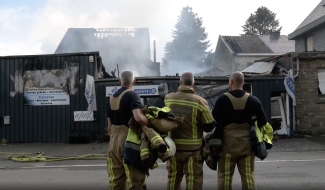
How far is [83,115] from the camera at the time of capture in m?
13.7

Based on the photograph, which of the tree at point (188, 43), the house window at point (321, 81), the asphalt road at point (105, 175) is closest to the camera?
the asphalt road at point (105, 175)

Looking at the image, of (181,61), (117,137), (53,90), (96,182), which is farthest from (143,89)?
(181,61)

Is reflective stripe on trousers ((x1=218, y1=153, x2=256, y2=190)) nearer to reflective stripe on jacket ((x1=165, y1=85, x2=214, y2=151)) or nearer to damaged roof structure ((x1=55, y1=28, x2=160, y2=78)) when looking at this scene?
reflective stripe on jacket ((x1=165, y1=85, x2=214, y2=151))

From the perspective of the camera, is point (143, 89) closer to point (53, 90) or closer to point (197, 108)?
point (53, 90)

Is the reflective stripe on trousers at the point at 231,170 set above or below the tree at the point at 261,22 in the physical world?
below

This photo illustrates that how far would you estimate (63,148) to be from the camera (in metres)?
Answer: 12.6

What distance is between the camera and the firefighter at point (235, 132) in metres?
4.68

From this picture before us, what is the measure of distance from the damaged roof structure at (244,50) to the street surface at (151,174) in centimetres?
2198

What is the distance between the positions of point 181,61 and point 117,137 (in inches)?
2203

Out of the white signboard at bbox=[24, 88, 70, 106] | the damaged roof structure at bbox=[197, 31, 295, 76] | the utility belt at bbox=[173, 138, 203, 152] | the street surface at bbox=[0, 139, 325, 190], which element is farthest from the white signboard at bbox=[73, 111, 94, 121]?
the damaged roof structure at bbox=[197, 31, 295, 76]

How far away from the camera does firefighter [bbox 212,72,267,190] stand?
468 centimetres

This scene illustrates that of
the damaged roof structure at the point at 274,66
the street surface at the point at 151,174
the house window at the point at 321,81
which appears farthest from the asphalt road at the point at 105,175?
the damaged roof structure at the point at 274,66

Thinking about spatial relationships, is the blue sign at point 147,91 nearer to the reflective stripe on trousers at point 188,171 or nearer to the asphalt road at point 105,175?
the asphalt road at point 105,175

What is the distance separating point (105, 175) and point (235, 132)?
12.4 ft
